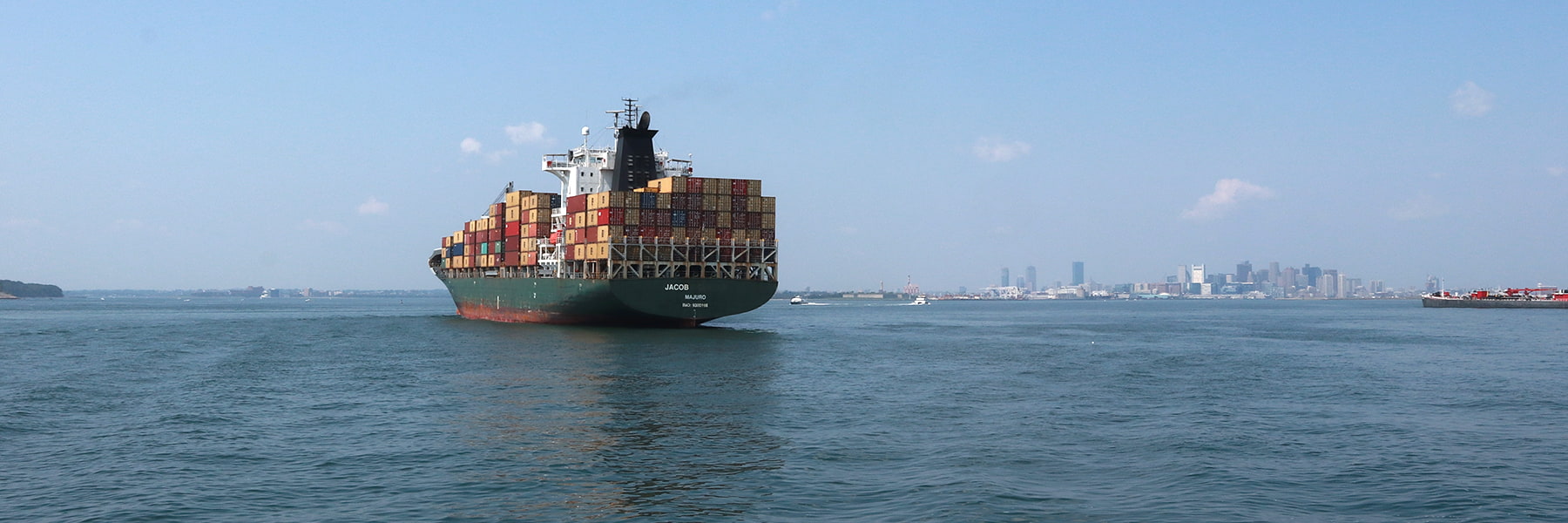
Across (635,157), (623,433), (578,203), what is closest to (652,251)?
(578,203)

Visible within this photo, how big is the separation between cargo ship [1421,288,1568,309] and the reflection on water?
15393 cm

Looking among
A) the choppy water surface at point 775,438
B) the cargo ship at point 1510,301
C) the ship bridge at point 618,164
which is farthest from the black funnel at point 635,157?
the cargo ship at point 1510,301

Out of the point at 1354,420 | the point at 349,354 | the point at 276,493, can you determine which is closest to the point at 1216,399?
the point at 1354,420

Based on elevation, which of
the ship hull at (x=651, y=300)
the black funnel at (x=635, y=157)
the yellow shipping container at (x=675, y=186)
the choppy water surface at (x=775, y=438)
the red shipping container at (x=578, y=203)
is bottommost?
the choppy water surface at (x=775, y=438)

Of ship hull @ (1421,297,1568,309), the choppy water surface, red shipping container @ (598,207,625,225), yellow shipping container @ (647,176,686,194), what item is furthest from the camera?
ship hull @ (1421,297,1568,309)

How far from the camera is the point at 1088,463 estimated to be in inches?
882

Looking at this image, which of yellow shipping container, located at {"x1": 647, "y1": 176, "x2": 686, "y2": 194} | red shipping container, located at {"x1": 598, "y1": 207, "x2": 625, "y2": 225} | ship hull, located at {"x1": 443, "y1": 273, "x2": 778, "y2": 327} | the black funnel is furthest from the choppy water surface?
the black funnel

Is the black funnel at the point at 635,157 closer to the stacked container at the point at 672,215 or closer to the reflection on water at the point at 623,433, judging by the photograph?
the stacked container at the point at 672,215

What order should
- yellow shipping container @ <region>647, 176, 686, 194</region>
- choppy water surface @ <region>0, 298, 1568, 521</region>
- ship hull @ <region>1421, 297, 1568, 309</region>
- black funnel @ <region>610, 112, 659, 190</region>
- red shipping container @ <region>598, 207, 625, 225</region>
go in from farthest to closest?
ship hull @ <region>1421, 297, 1568, 309</region> < black funnel @ <region>610, 112, 659, 190</region> < yellow shipping container @ <region>647, 176, 686, 194</region> < red shipping container @ <region>598, 207, 625, 225</region> < choppy water surface @ <region>0, 298, 1568, 521</region>

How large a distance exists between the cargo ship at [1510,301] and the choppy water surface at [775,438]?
130053 mm

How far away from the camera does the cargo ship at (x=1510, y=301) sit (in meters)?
159

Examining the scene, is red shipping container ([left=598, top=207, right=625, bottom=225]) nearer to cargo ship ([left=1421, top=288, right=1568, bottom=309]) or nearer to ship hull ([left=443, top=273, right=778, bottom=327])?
ship hull ([left=443, top=273, right=778, bottom=327])

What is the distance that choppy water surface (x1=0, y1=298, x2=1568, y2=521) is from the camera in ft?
62.0

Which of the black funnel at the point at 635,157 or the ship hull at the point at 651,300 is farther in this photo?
the black funnel at the point at 635,157
